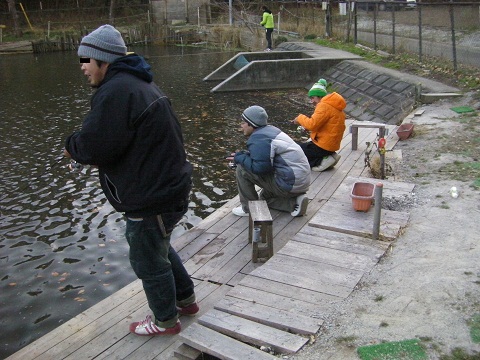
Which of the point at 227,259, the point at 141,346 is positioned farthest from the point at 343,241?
the point at 141,346

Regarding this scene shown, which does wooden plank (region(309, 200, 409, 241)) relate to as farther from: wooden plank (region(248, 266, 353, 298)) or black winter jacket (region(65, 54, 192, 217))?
black winter jacket (region(65, 54, 192, 217))

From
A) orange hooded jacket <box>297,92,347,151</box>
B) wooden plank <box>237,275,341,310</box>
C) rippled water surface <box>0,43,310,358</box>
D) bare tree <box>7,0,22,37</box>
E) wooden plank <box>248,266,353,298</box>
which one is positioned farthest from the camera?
bare tree <box>7,0,22,37</box>

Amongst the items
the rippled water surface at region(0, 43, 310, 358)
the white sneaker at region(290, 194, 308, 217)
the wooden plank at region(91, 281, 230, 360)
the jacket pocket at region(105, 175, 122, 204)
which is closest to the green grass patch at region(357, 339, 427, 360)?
the wooden plank at region(91, 281, 230, 360)

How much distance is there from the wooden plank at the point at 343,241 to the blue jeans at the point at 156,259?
67.5 inches

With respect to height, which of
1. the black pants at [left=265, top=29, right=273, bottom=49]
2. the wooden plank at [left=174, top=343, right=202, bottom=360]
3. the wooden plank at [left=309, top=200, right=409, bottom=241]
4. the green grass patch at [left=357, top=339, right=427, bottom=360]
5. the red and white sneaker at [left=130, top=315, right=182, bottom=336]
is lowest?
the wooden plank at [left=174, top=343, right=202, bottom=360]

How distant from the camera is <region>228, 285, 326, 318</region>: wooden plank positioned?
385 centimetres

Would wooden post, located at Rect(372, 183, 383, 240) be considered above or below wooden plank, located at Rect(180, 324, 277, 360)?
above

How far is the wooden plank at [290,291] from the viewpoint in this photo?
13.1ft

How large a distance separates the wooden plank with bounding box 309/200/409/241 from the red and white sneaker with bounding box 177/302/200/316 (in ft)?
5.73

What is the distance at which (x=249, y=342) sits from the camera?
3.56 m

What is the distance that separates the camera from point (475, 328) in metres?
3.51

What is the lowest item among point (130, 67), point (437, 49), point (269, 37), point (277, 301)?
point (277, 301)

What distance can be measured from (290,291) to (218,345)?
2.83 ft

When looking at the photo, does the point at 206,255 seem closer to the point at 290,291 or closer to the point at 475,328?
the point at 290,291
